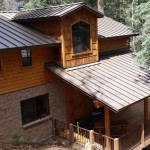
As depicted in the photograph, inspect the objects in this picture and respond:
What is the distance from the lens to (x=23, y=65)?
A: 14578 millimetres

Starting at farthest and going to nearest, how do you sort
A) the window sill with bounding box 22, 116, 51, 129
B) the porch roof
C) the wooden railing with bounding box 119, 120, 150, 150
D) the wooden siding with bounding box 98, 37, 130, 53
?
the wooden siding with bounding box 98, 37, 130, 53 < the window sill with bounding box 22, 116, 51, 129 < the wooden railing with bounding box 119, 120, 150, 150 < the porch roof

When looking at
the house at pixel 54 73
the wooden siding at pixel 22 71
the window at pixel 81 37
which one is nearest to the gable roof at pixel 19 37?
the house at pixel 54 73

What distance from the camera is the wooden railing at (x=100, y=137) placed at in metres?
13.8

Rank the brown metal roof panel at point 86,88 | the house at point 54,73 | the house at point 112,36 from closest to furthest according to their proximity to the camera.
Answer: the brown metal roof panel at point 86,88
the house at point 54,73
the house at point 112,36

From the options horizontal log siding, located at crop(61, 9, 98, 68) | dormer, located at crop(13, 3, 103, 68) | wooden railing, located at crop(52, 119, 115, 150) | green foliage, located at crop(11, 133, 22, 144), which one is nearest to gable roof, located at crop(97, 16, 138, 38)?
horizontal log siding, located at crop(61, 9, 98, 68)

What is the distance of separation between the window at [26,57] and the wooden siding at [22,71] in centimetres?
22

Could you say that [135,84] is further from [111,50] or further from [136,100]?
[111,50]

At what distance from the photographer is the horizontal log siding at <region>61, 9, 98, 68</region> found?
15305mm

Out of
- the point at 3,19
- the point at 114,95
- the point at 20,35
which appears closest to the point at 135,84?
the point at 114,95

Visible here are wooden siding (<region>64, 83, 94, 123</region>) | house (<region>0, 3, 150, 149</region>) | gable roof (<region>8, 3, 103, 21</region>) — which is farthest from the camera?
wooden siding (<region>64, 83, 94, 123</region>)

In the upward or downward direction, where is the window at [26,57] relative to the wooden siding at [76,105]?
upward

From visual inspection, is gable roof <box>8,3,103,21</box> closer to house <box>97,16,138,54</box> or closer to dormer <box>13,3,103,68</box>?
dormer <box>13,3,103,68</box>

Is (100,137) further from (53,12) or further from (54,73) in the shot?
(53,12)

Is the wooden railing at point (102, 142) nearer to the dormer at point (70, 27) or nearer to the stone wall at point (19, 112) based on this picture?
the stone wall at point (19, 112)
